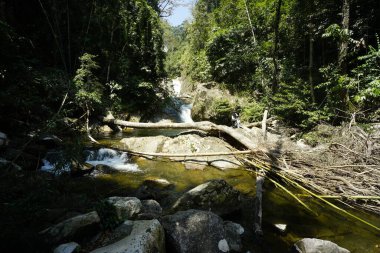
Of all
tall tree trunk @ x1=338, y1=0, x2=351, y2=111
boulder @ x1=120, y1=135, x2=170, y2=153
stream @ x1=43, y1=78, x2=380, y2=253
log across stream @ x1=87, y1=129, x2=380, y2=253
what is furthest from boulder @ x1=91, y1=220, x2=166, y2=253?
tall tree trunk @ x1=338, y1=0, x2=351, y2=111

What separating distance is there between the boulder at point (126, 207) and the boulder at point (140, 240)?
1.28ft

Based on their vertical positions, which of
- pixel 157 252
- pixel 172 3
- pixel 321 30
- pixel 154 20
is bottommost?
pixel 157 252

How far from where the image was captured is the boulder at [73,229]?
2.61 m

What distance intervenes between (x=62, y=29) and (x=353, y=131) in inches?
580

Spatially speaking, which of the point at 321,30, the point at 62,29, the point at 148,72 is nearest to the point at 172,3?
the point at 148,72

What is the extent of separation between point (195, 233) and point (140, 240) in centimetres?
98

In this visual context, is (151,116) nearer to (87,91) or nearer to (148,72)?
(148,72)

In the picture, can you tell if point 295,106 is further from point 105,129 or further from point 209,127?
point 105,129

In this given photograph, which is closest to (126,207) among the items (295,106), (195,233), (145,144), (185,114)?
(195,233)

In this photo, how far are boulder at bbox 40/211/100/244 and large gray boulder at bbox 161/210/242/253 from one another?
94 centimetres

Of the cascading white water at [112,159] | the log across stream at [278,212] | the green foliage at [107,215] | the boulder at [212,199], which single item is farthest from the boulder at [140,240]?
the cascading white water at [112,159]

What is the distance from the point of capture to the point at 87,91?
1010 cm

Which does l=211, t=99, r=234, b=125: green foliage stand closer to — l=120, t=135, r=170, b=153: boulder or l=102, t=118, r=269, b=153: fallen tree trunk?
l=102, t=118, r=269, b=153: fallen tree trunk

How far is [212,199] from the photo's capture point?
4566 millimetres
